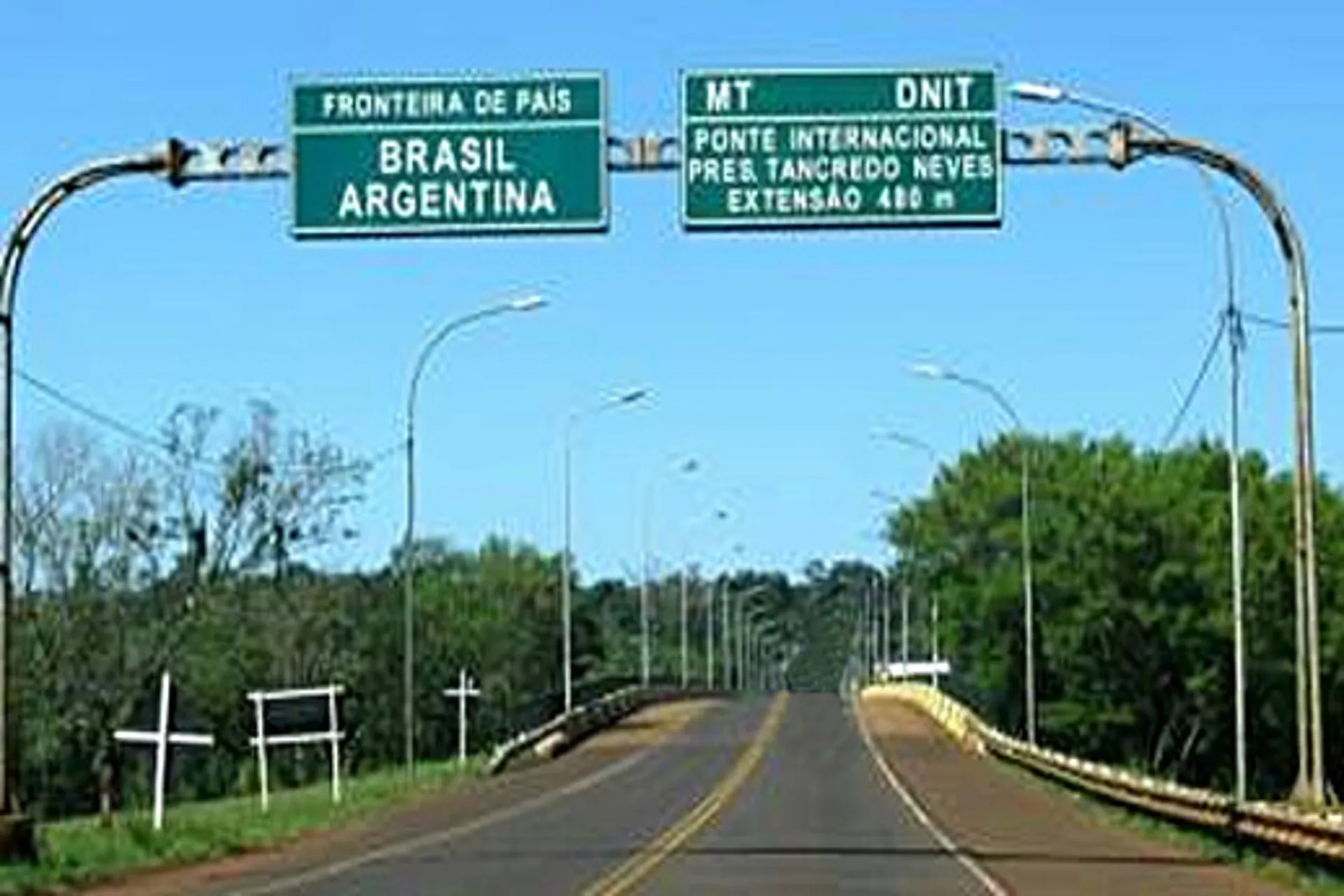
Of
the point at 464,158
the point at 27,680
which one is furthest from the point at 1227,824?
the point at 27,680

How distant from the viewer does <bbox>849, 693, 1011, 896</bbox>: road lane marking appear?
3216 centimetres

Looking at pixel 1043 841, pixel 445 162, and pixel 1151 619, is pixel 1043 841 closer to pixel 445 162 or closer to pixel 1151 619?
pixel 445 162

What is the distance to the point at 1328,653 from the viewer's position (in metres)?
118

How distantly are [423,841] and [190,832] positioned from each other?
11.0 feet

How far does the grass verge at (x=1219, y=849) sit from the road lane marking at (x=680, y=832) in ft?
21.9

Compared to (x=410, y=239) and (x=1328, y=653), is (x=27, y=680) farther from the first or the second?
(x=410, y=239)

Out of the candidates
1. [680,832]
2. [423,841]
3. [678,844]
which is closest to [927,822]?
[680,832]

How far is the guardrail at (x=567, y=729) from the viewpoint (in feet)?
250

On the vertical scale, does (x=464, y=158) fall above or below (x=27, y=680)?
above

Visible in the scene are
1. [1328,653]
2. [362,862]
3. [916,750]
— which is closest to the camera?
[362,862]

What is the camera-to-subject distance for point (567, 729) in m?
87.6

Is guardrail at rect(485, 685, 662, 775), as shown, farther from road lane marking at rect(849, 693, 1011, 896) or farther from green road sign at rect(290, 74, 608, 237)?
green road sign at rect(290, 74, 608, 237)

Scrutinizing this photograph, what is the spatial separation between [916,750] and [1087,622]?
39.8 m

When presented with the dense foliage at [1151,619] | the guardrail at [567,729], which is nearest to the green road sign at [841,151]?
the guardrail at [567,729]
